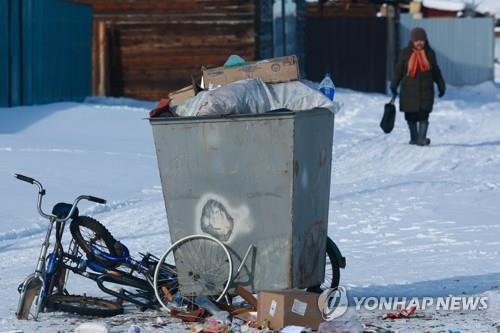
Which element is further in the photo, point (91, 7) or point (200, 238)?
point (91, 7)

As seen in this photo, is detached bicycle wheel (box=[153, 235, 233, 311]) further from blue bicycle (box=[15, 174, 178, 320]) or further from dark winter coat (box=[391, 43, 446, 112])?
dark winter coat (box=[391, 43, 446, 112])

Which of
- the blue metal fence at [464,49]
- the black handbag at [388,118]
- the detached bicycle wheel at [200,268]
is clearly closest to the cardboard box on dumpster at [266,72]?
the detached bicycle wheel at [200,268]

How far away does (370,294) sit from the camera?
8328 millimetres

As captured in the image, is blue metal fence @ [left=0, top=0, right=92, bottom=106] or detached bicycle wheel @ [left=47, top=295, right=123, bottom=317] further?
blue metal fence @ [left=0, top=0, right=92, bottom=106]

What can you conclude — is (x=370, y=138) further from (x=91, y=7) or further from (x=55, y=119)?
(x=91, y=7)

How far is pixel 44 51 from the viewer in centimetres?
2089

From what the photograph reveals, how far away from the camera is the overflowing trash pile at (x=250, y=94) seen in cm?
749

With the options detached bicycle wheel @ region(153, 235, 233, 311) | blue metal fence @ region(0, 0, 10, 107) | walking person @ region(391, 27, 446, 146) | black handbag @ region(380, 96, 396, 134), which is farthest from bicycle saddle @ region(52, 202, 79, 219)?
blue metal fence @ region(0, 0, 10, 107)

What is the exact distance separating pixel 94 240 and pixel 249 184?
1.06 meters

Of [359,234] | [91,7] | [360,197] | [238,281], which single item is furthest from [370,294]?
[91,7]

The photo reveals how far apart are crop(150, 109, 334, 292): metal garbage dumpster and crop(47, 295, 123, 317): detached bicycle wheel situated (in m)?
0.45

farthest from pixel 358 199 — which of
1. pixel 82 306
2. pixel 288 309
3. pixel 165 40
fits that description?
pixel 165 40

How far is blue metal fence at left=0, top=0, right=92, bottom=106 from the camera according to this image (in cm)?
1959

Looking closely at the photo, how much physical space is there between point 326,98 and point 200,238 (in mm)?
1065
